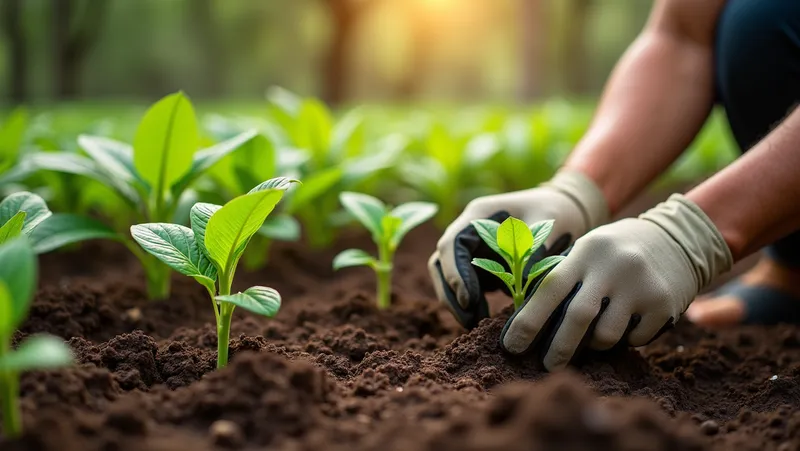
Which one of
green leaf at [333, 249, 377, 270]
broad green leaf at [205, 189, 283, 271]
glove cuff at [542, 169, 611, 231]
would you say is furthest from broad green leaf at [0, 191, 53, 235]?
glove cuff at [542, 169, 611, 231]

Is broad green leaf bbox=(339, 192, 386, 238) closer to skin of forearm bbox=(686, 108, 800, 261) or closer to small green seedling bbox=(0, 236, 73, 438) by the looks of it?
skin of forearm bbox=(686, 108, 800, 261)

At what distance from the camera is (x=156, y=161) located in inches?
60.3

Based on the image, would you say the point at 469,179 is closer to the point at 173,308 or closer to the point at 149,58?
the point at 173,308

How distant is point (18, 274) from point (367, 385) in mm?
500

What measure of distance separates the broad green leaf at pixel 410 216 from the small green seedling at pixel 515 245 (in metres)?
0.32

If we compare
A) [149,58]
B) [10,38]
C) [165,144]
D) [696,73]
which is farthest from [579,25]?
[165,144]

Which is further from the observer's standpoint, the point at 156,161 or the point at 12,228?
the point at 156,161

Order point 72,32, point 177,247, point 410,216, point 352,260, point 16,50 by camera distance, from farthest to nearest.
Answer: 1. point 72,32
2. point 16,50
3. point 410,216
4. point 352,260
5. point 177,247

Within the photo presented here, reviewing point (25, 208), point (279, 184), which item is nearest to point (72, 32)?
point (25, 208)

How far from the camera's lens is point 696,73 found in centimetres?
189

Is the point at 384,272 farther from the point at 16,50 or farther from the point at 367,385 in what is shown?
the point at 16,50

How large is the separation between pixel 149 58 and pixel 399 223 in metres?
12.8

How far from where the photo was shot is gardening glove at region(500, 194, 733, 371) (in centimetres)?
117

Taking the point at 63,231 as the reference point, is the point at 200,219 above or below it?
above
